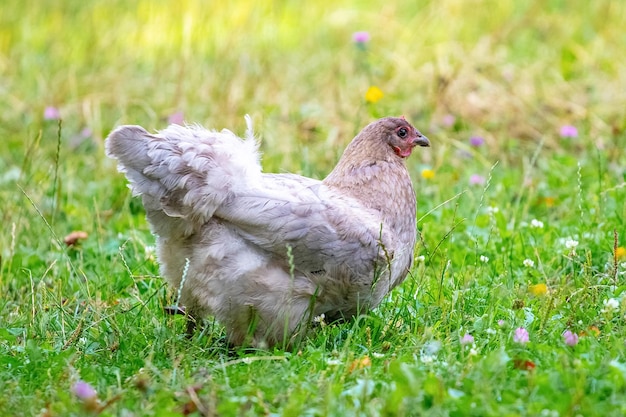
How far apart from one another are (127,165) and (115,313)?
0.63 metres

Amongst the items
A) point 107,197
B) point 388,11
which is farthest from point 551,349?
point 388,11

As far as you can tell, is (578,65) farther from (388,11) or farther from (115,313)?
(115,313)

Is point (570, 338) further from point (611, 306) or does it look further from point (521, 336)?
point (611, 306)

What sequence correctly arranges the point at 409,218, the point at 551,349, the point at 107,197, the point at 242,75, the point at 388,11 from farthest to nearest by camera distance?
the point at 388,11, the point at 242,75, the point at 107,197, the point at 409,218, the point at 551,349

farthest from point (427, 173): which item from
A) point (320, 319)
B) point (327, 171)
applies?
point (320, 319)

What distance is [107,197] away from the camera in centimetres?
597

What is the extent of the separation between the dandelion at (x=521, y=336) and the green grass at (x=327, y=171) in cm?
3

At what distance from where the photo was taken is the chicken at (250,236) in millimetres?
3854

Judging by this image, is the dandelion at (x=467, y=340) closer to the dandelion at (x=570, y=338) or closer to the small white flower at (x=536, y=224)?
the dandelion at (x=570, y=338)

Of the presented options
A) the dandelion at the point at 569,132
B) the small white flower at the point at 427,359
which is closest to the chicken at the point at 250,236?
the small white flower at the point at 427,359

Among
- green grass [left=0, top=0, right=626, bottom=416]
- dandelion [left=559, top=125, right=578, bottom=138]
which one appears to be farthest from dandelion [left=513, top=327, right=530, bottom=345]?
dandelion [left=559, top=125, right=578, bottom=138]

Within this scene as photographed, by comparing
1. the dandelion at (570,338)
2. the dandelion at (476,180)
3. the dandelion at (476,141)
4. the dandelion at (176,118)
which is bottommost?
the dandelion at (476,180)

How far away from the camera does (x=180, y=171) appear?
3871 millimetres

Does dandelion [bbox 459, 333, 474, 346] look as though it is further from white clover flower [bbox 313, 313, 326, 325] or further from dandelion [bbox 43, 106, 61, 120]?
dandelion [bbox 43, 106, 61, 120]
